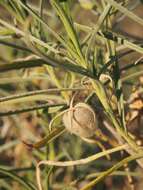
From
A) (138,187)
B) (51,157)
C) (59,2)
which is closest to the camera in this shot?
(59,2)

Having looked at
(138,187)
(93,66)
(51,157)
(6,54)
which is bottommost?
(138,187)

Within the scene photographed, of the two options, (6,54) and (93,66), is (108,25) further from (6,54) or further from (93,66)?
(6,54)

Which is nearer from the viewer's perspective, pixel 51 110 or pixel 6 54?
pixel 51 110

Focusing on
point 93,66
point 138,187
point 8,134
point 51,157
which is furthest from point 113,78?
point 138,187

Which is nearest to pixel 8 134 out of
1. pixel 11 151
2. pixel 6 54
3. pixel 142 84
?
Answer: pixel 11 151

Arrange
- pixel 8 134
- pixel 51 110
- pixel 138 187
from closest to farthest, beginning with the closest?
pixel 51 110 → pixel 8 134 → pixel 138 187

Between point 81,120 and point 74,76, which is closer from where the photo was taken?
point 81,120

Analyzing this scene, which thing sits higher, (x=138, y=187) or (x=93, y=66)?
(x=93, y=66)
